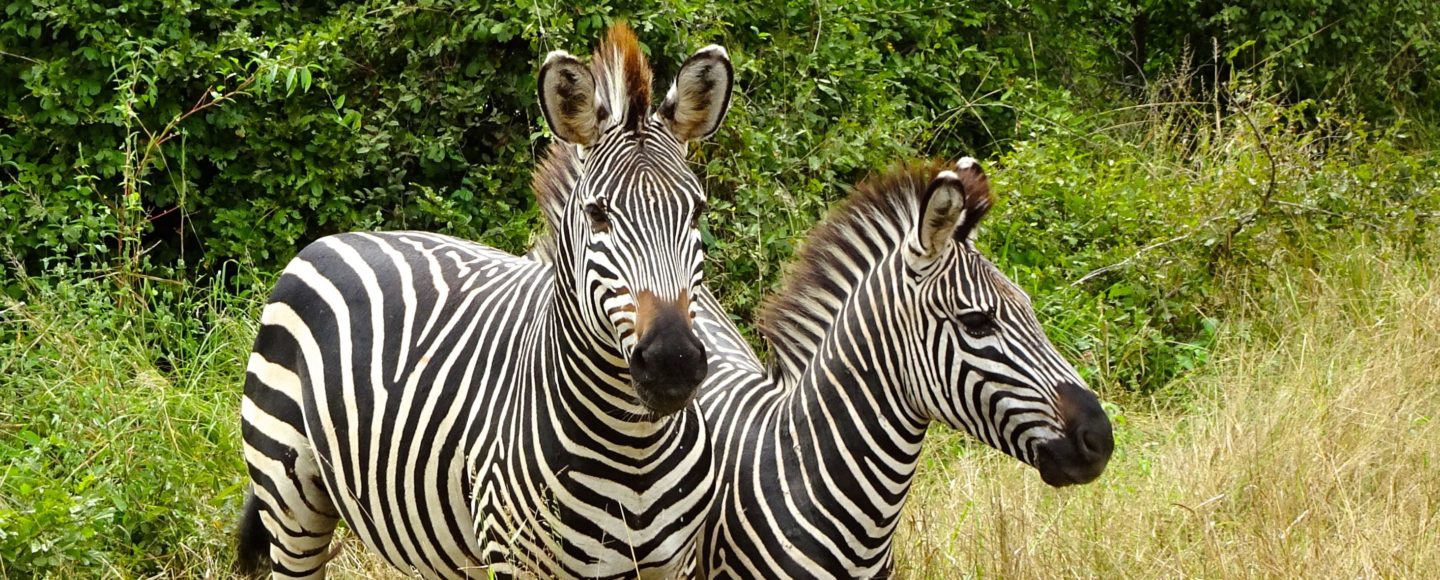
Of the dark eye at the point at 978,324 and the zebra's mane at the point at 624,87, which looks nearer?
the zebra's mane at the point at 624,87

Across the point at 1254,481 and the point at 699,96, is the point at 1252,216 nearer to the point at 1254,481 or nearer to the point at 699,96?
the point at 1254,481

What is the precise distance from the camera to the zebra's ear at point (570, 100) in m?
3.32

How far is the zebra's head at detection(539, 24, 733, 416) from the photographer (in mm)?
3061

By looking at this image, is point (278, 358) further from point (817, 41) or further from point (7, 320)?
point (817, 41)

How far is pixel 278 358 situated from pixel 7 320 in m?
2.62

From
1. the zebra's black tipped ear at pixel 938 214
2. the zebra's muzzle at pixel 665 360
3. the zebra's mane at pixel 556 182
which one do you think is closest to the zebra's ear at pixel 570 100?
the zebra's mane at pixel 556 182

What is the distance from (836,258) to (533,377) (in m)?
1.04

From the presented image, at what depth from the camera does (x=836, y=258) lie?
4.18 metres

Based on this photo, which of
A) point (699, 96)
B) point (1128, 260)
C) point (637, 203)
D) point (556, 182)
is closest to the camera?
point (637, 203)

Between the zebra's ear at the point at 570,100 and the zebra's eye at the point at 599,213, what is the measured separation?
0.73 ft

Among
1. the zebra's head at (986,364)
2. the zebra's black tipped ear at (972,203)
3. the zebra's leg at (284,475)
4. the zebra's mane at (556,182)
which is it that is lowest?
the zebra's leg at (284,475)

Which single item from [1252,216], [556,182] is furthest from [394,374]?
[1252,216]

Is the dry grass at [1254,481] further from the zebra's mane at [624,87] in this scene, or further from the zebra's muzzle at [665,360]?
the zebra's mane at [624,87]

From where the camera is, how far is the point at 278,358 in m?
4.29
